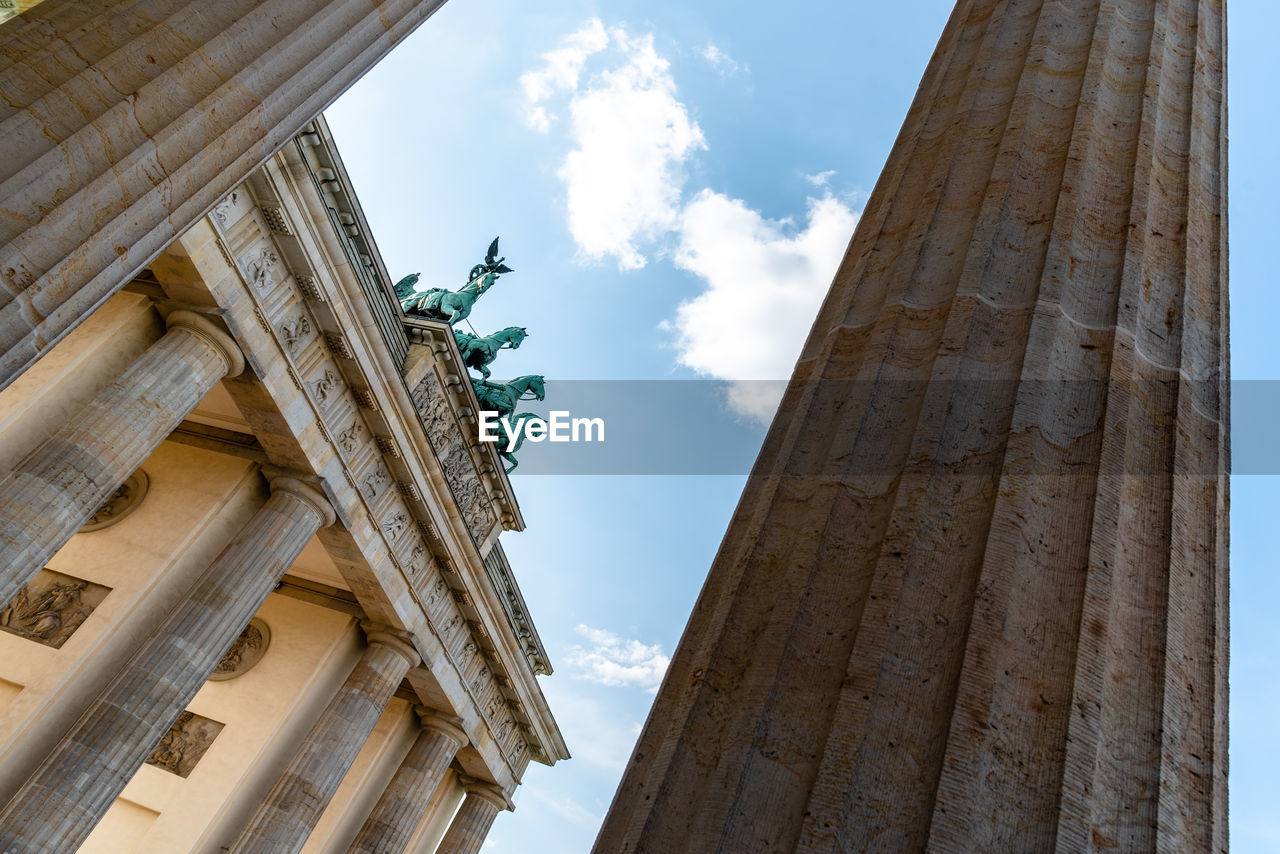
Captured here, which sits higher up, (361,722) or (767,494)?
(361,722)

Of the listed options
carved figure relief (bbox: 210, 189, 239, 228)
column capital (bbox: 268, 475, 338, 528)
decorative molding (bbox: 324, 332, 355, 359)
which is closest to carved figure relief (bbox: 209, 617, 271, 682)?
column capital (bbox: 268, 475, 338, 528)

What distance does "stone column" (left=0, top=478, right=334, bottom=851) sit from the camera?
10.9m

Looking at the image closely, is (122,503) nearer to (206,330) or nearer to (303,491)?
(303,491)

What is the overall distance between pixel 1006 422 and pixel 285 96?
188 inches

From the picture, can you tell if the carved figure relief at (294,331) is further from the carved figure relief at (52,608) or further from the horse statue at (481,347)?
the horse statue at (481,347)

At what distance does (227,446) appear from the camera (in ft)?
52.9

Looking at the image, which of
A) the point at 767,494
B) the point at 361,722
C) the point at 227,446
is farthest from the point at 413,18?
the point at 361,722

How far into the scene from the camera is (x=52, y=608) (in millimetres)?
13789

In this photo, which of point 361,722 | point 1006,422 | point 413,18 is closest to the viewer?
point 1006,422

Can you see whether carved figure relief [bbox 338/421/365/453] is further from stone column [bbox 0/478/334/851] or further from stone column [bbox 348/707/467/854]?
stone column [bbox 348/707/467/854]

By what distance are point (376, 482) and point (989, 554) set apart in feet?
50.9

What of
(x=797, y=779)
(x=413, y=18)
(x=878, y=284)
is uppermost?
(x=413, y=18)

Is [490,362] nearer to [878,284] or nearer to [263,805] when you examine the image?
[263,805]

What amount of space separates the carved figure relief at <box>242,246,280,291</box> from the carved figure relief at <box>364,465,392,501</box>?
14.8 ft
